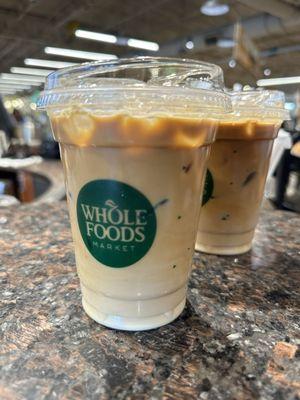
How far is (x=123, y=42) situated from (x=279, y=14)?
357 centimetres

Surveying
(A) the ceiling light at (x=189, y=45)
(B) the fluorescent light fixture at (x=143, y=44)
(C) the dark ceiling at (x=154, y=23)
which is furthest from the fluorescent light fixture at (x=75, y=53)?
(A) the ceiling light at (x=189, y=45)

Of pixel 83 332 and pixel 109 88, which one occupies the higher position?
pixel 109 88

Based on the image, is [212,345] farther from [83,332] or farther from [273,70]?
[273,70]

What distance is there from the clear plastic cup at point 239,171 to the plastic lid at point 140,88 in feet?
0.44

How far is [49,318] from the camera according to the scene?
47 cm

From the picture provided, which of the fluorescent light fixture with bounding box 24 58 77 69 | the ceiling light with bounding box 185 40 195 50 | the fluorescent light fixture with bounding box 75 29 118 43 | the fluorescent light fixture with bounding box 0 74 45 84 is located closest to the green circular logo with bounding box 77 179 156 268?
the fluorescent light fixture with bounding box 75 29 118 43

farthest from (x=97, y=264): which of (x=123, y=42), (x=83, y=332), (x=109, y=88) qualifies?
(x=123, y=42)

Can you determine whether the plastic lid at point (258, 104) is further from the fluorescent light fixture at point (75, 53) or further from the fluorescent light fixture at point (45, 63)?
the fluorescent light fixture at point (45, 63)

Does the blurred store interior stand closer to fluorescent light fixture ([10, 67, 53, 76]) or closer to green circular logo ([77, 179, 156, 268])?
fluorescent light fixture ([10, 67, 53, 76])

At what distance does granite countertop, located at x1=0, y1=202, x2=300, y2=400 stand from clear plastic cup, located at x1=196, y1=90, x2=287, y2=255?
0.06 metres

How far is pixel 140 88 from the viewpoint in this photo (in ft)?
1.26

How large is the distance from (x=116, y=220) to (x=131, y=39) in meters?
8.35

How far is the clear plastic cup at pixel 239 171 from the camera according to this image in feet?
2.02

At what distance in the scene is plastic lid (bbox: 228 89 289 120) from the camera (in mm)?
609
